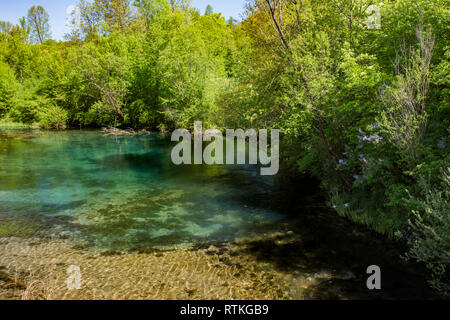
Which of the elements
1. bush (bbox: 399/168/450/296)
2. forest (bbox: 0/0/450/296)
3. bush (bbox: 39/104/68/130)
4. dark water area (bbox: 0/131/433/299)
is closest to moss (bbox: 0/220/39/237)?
dark water area (bbox: 0/131/433/299)

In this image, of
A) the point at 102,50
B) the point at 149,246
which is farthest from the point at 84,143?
the point at 149,246

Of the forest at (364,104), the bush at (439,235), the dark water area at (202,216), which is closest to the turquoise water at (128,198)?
the dark water area at (202,216)

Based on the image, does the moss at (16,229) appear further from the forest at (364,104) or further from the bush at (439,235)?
the bush at (439,235)

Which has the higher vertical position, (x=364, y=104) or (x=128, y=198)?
(x=364, y=104)

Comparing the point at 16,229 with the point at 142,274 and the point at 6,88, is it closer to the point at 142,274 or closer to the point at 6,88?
the point at 142,274

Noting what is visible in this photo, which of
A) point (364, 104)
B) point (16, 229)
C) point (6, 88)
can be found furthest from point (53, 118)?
point (364, 104)

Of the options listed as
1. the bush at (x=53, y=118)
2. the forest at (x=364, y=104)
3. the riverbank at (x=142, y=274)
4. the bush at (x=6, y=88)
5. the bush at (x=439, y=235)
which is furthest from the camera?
the bush at (x=6, y=88)

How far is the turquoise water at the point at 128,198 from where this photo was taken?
32.5 ft

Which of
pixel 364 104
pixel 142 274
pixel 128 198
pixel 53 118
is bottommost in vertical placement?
pixel 142 274

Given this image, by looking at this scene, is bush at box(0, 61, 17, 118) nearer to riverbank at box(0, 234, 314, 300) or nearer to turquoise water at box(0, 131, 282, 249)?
turquoise water at box(0, 131, 282, 249)

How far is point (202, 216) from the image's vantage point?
11.2 m

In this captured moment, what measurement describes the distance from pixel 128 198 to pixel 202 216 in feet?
13.0

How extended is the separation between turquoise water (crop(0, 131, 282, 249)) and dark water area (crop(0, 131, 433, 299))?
0.04m

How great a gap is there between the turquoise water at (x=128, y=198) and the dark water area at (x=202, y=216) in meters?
0.04
